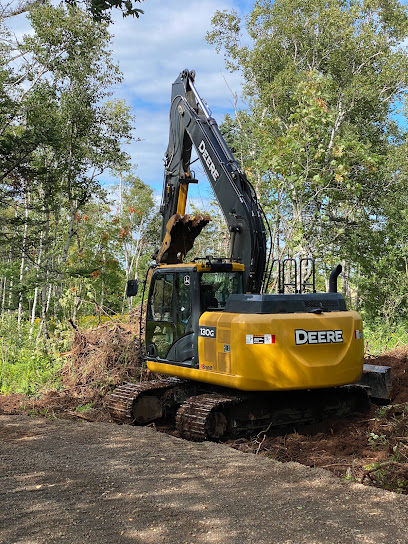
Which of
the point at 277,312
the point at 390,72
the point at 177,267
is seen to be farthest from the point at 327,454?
the point at 390,72

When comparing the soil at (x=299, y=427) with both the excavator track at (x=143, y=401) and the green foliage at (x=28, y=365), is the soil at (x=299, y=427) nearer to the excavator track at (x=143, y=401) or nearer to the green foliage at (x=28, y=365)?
the excavator track at (x=143, y=401)

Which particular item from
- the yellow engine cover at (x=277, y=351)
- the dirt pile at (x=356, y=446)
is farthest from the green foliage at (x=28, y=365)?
the dirt pile at (x=356, y=446)

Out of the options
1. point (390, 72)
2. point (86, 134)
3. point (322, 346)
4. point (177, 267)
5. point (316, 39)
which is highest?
point (316, 39)

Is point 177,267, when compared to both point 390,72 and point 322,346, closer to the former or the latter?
point 322,346

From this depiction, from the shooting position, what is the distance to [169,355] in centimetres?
788

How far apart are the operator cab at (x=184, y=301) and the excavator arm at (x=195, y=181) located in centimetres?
37

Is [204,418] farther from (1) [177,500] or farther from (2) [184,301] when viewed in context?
(1) [177,500]

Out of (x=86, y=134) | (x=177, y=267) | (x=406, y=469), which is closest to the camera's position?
(x=406, y=469)

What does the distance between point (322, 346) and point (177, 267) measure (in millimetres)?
2148

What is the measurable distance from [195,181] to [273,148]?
779cm

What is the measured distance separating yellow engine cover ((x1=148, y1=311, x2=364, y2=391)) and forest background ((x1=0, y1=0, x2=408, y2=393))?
5.14 meters

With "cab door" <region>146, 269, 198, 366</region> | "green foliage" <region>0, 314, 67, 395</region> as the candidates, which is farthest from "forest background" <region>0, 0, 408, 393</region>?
"cab door" <region>146, 269, 198, 366</region>

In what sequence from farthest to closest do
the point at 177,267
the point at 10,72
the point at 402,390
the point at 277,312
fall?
the point at 10,72 < the point at 402,390 < the point at 177,267 < the point at 277,312

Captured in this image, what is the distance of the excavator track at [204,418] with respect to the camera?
22.6 feet
